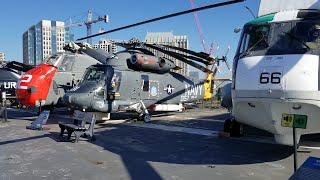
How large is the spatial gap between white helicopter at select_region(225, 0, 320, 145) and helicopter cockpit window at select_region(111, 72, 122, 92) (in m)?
8.37

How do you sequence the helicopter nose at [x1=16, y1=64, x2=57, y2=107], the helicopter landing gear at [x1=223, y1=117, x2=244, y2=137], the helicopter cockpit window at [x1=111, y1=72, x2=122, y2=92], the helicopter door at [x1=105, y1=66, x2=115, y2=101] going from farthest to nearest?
the helicopter nose at [x1=16, y1=64, x2=57, y2=107]
the helicopter cockpit window at [x1=111, y1=72, x2=122, y2=92]
the helicopter door at [x1=105, y1=66, x2=115, y2=101]
the helicopter landing gear at [x1=223, y1=117, x2=244, y2=137]

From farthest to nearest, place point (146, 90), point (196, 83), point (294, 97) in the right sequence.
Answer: point (196, 83) → point (146, 90) → point (294, 97)

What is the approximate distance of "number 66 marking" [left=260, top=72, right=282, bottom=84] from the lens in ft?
24.5

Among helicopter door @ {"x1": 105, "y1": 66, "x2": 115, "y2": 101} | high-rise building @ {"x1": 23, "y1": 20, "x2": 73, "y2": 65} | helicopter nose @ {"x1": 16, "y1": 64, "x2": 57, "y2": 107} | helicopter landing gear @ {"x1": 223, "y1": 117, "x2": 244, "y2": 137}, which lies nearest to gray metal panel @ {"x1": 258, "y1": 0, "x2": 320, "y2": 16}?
helicopter landing gear @ {"x1": 223, "y1": 117, "x2": 244, "y2": 137}

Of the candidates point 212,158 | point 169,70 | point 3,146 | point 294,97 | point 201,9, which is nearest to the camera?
point 294,97

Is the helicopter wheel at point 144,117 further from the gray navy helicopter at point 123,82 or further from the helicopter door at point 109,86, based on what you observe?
the helicopter door at point 109,86

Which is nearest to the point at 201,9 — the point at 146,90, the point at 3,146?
the point at 3,146

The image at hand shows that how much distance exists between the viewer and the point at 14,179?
24.0ft

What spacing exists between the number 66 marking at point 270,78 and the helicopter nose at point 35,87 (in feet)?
40.4

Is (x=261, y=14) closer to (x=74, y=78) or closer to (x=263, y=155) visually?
(x=263, y=155)

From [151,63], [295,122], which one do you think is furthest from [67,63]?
[295,122]

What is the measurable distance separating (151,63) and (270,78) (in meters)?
10.8

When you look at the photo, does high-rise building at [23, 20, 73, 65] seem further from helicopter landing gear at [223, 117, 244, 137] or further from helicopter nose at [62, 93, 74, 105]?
helicopter landing gear at [223, 117, 244, 137]

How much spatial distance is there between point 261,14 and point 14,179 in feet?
21.6
